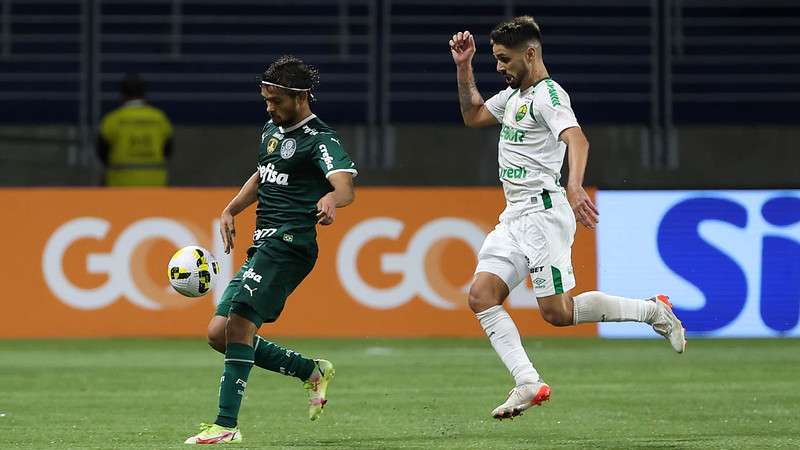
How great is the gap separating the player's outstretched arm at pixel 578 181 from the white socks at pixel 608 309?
0.80m

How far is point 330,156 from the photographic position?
7.66 meters

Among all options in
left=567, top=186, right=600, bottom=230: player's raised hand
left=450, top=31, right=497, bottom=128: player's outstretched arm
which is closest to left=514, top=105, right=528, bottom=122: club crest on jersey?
left=450, top=31, right=497, bottom=128: player's outstretched arm

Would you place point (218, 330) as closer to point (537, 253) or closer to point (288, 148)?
point (288, 148)

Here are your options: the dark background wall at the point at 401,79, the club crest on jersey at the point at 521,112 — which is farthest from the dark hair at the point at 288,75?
the dark background wall at the point at 401,79

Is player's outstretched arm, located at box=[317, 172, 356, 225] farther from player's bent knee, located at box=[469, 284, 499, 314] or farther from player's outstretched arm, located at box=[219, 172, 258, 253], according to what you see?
player's bent knee, located at box=[469, 284, 499, 314]

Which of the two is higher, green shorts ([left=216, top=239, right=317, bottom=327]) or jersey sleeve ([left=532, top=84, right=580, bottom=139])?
jersey sleeve ([left=532, top=84, right=580, bottom=139])

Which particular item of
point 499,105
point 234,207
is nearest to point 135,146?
point 234,207

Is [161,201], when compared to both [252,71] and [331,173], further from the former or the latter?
[331,173]

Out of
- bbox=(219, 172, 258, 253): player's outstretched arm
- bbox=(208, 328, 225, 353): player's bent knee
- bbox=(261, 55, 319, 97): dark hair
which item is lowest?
bbox=(208, 328, 225, 353): player's bent knee

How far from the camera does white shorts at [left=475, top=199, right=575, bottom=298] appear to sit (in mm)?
8008

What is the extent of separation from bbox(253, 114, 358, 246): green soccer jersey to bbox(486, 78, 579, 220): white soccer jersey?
36.3 inches

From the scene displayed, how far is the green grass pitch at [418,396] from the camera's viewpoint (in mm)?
7891

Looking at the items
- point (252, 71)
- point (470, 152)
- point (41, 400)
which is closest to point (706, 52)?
point (470, 152)

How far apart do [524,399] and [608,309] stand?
2.95 feet
